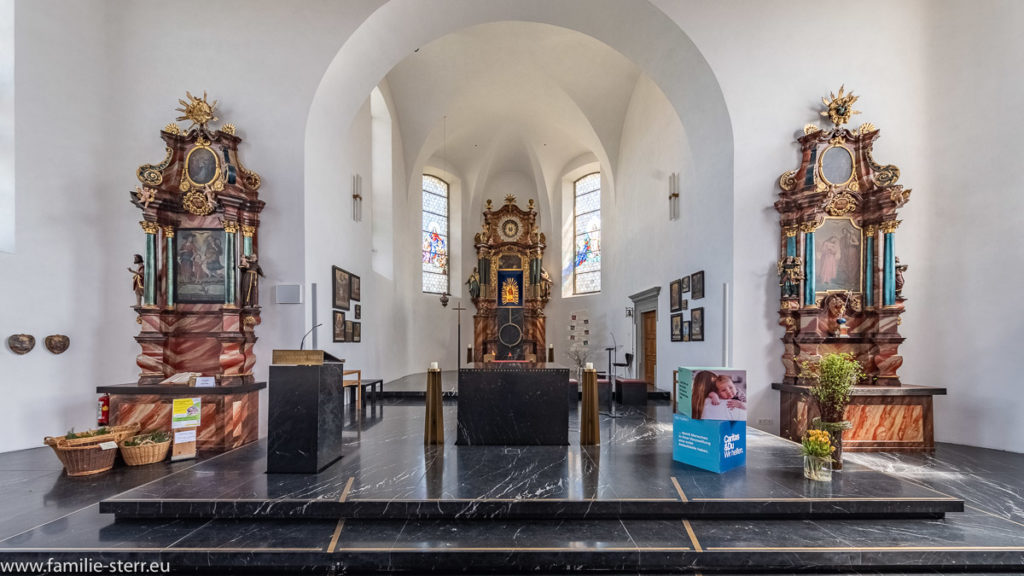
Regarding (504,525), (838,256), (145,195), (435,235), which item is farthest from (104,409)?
(435,235)

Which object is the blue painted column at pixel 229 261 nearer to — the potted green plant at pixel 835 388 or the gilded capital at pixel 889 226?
the potted green plant at pixel 835 388

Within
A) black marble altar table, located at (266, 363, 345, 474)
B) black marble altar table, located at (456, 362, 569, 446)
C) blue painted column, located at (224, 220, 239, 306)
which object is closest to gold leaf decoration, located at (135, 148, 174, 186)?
blue painted column, located at (224, 220, 239, 306)

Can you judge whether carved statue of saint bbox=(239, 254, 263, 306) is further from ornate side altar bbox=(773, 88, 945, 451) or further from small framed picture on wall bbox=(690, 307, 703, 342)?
ornate side altar bbox=(773, 88, 945, 451)

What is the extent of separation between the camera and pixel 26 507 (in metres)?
3.69

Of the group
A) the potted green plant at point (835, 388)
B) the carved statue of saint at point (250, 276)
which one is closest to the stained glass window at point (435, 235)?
the carved statue of saint at point (250, 276)

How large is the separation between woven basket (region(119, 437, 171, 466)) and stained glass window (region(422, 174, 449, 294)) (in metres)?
9.23

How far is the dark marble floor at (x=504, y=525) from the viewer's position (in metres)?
2.96

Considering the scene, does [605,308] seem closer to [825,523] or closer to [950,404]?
[950,404]

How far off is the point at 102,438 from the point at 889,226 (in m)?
9.12

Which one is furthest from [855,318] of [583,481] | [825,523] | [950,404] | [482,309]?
[482,309]

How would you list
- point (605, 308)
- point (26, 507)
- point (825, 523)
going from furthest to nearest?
point (605, 308)
point (26, 507)
point (825, 523)

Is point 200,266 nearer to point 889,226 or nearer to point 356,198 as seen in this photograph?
point 356,198

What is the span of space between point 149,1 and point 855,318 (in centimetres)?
1015

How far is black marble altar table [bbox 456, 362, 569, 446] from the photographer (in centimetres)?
485
